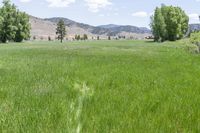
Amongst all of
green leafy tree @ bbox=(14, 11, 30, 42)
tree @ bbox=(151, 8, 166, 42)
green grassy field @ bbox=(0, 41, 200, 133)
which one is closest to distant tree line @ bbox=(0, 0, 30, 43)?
green leafy tree @ bbox=(14, 11, 30, 42)

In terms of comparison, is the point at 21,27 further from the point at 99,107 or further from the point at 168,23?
the point at 99,107

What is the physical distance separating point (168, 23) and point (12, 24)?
1981 inches

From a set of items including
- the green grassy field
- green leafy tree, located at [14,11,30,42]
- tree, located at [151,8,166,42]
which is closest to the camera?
the green grassy field

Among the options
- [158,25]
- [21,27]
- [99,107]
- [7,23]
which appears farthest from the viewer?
[158,25]

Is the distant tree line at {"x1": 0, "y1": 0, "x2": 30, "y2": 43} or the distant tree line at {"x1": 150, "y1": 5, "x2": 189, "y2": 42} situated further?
the distant tree line at {"x1": 150, "y1": 5, "x2": 189, "y2": 42}

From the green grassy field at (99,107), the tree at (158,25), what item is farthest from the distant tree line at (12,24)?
the green grassy field at (99,107)

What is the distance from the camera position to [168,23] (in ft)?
472

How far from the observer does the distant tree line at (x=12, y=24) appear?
12194 centimetres

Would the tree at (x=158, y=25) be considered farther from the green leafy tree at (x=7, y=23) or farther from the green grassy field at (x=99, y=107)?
the green grassy field at (x=99, y=107)

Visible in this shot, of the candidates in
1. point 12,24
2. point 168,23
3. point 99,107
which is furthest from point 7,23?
point 99,107

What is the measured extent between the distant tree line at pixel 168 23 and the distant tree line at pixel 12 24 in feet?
137

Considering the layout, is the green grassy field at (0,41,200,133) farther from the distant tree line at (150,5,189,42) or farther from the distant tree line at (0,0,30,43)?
the distant tree line at (150,5,189,42)

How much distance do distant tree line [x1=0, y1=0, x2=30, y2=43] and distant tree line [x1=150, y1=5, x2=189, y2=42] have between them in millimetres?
41752

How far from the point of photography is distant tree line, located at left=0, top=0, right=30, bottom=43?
12194 cm
